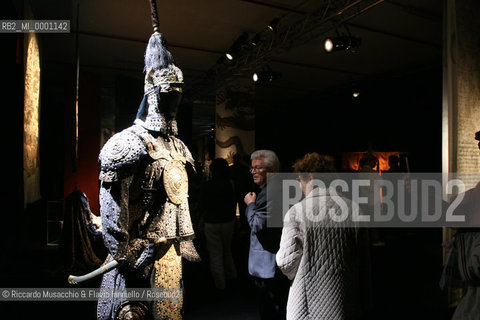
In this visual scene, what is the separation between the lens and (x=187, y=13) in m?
4.98

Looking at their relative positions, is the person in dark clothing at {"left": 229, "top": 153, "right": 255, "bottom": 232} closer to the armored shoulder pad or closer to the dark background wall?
the dark background wall

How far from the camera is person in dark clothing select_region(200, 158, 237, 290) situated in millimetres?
4477

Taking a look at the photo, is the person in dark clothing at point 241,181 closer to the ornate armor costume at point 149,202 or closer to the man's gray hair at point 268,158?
the man's gray hair at point 268,158

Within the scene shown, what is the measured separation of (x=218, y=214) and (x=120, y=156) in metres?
2.71

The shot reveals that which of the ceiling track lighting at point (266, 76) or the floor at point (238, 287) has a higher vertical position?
the ceiling track lighting at point (266, 76)

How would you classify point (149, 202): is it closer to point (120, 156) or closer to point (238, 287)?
point (120, 156)

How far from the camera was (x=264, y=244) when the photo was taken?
2635 mm

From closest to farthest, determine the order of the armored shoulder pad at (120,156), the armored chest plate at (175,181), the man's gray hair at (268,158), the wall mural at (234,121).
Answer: the armored shoulder pad at (120,156)
the armored chest plate at (175,181)
the man's gray hair at (268,158)
the wall mural at (234,121)

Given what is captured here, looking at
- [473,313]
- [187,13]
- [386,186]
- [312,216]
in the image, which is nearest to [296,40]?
[187,13]

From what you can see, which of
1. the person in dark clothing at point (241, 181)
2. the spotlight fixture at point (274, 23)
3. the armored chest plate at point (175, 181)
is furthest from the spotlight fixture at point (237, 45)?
the armored chest plate at point (175, 181)

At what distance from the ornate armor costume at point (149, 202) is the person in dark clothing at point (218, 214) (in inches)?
85.7

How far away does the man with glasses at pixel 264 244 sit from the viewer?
261 cm

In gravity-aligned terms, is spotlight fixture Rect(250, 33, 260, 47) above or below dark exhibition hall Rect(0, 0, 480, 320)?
above

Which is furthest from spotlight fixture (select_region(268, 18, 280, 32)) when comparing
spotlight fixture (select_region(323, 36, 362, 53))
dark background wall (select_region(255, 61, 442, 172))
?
dark background wall (select_region(255, 61, 442, 172))
